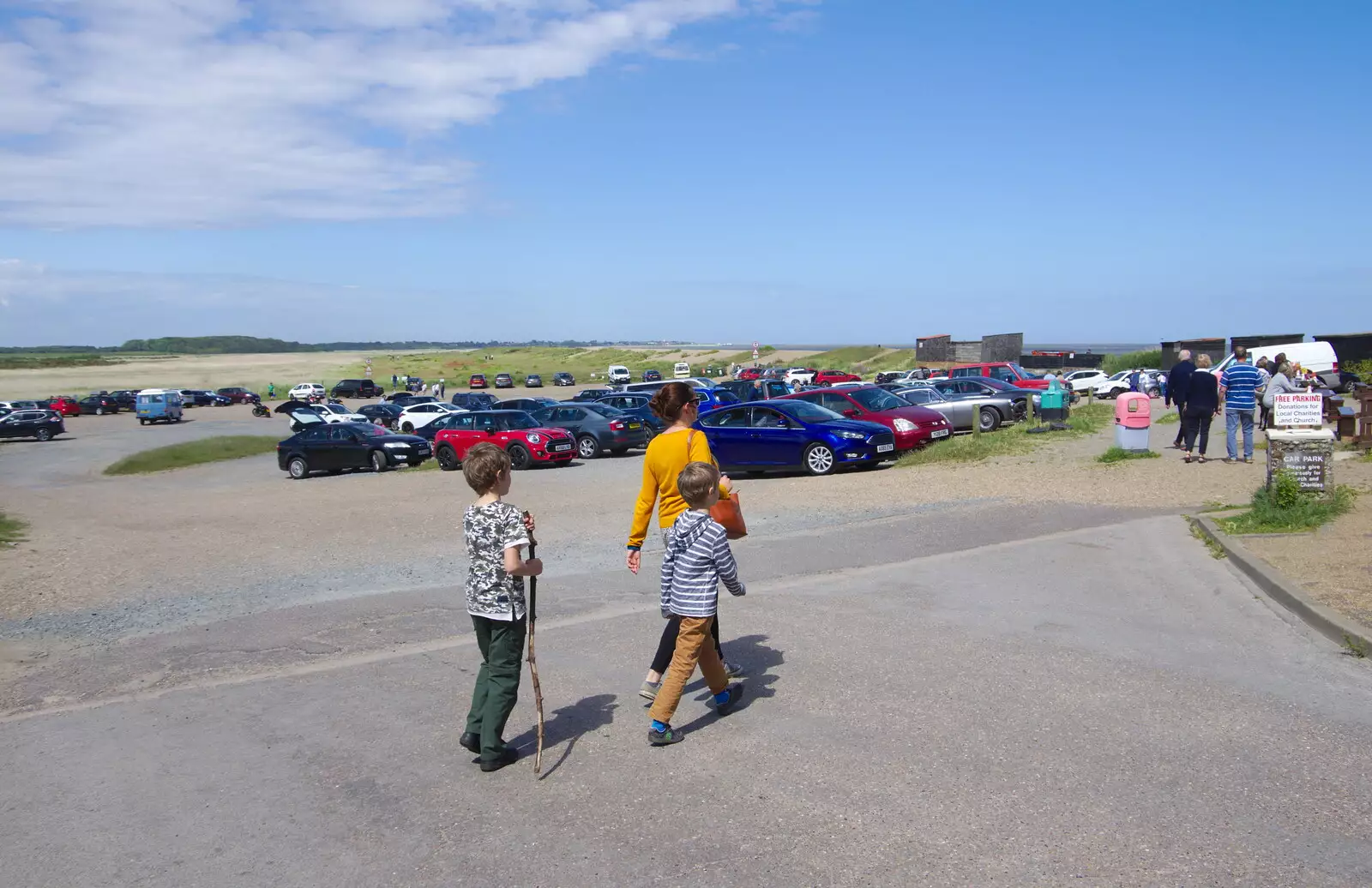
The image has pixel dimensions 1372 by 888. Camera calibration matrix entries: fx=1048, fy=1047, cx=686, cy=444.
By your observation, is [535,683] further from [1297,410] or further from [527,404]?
[527,404]

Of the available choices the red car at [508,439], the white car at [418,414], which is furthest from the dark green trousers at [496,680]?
the white car at [418,414]

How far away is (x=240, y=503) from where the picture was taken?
19.7m

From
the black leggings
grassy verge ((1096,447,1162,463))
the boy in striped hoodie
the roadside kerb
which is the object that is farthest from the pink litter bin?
the boy in striped hoodie

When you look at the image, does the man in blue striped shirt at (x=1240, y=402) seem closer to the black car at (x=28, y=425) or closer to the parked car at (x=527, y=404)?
the parked car at (x=527, y=404)

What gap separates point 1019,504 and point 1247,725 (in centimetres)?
886

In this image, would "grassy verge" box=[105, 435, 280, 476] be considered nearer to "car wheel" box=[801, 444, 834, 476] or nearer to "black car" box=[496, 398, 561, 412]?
"black car" box=[496, 398, 561, 412]

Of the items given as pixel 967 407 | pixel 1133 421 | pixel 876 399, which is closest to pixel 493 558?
pixel 1133 421

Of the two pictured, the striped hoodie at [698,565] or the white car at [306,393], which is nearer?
the striped hoodie at [698,565]

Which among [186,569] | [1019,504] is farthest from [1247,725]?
[186,569]

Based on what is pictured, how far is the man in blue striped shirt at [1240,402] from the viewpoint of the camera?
614 inches

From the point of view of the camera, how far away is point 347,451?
26422 mm

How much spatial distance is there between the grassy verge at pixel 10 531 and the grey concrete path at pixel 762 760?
8005mm

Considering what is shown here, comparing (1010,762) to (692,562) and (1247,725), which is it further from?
(692,562)

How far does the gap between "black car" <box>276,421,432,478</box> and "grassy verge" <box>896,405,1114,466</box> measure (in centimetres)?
1286
